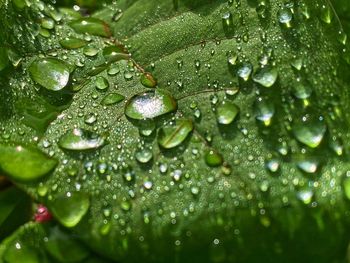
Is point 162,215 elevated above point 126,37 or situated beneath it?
situated beneath

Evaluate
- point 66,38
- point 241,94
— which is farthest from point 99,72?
point 241,94

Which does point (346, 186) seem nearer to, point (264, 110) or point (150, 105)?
point (264, 110)

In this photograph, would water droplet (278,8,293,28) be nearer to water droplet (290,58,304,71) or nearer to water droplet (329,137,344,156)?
water droplet (290,58,304,71)

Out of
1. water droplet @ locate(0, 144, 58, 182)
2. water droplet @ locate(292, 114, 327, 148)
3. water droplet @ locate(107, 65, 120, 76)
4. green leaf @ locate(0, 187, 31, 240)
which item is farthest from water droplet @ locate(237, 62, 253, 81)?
green leaf @ locate(0, 187, 31, 240)

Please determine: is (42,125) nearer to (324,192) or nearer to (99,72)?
(99,72)

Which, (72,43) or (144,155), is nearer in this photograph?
(144,155)

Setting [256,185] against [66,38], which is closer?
[256,185]

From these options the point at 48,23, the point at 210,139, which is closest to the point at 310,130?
the point at 210,139
